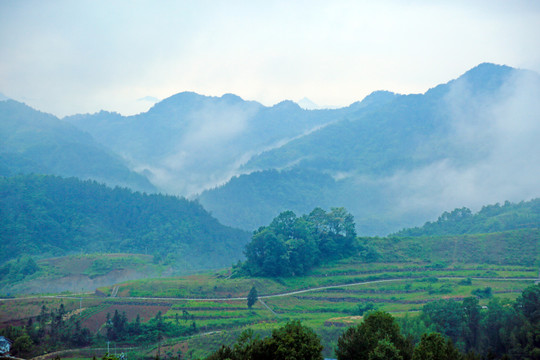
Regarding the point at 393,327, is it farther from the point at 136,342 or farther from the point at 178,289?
the point at 178,289

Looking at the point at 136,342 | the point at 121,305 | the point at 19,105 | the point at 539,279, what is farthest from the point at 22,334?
the point at 19,105

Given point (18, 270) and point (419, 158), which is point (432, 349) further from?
point (419, 158)

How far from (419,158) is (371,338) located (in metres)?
149

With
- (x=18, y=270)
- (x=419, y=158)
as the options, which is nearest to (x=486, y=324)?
(x=18, y=270)

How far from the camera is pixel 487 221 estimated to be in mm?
89438

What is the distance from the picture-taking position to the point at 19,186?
9869 centimetres

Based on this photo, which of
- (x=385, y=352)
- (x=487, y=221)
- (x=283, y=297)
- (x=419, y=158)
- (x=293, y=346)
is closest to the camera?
(x=293, y=346)

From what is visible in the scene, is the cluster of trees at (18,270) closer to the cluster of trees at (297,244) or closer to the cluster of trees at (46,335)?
the cluster of trees at (297,244)

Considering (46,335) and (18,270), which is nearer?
(46,335)

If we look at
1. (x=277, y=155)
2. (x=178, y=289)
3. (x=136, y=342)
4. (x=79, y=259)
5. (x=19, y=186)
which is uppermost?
(x=277, y=155)

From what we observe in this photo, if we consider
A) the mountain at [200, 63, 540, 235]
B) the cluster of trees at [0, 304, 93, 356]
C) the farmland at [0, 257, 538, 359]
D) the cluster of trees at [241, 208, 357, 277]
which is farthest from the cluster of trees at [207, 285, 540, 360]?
the mountain at [200, 63, 540, 235]

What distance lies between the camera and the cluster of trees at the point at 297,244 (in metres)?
63.7

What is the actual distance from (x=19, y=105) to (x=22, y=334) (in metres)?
167

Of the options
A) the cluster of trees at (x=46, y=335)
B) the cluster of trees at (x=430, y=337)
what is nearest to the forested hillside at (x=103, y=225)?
the cluster of trees at (x=46, y=335)
